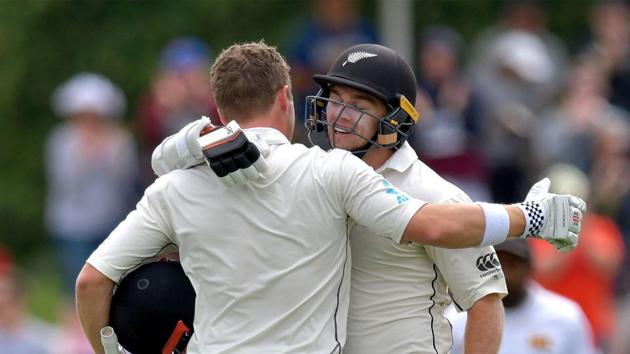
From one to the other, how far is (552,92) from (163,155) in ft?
26.4

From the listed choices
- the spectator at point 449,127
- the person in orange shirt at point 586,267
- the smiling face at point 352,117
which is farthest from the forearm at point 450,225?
the spectator at point 449,127

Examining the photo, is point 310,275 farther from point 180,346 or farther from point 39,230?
point 39,230

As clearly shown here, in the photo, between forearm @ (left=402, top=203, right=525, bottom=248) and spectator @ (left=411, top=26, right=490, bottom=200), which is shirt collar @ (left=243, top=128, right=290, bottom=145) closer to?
forearm @ (left=402, top=203, right=525, bottom=248)

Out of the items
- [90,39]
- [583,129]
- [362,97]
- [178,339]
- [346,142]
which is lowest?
[90,39]

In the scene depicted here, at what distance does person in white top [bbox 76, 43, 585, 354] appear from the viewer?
5.80 meters

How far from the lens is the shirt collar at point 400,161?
623 cm

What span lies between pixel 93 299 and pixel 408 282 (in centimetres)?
120

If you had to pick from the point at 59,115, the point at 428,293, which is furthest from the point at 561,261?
the point at 59,115

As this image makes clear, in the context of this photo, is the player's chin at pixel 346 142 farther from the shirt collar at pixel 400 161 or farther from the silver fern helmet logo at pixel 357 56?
the silver fern helmet logo at pixel 357 56

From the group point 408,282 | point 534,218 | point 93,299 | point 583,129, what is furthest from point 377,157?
point 583,129

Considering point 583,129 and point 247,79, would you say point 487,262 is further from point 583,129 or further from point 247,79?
point 583,129

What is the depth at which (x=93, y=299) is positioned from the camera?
19.9ft

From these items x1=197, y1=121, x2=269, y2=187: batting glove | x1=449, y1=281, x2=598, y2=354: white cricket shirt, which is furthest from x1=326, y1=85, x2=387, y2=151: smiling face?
x1=449, y1=281, x2=598, y2=354: white cricket shirt

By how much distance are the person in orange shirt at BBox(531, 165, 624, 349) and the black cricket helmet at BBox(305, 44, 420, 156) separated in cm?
483
